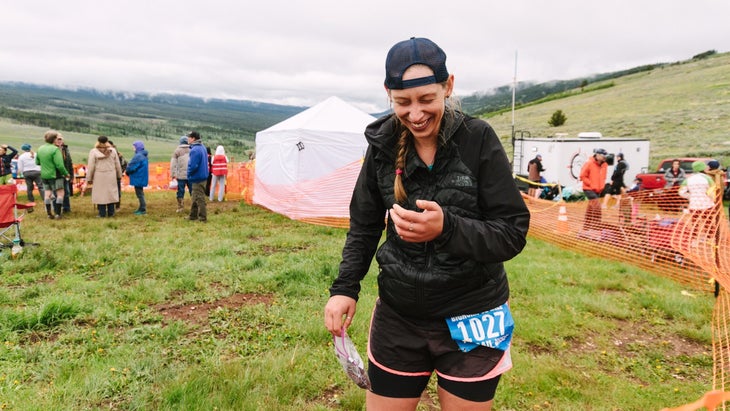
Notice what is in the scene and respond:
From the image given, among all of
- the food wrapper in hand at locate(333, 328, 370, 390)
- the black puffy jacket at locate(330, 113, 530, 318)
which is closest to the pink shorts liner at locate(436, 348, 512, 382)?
the black puffy jacket at locate(330, 113, 530, 318)

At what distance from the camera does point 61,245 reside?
775 cm

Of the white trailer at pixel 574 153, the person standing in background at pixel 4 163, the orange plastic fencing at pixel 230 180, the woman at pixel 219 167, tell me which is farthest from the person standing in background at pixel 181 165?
the white trailer at pixel 574 153

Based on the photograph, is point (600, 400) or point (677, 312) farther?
point (677, 312)

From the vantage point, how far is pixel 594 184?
1037 cm

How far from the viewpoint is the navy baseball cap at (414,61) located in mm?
1629

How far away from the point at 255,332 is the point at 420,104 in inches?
143

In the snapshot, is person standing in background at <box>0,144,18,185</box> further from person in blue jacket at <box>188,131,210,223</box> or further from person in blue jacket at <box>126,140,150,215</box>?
person in blue jacket at <box>188,131,210,223</box>

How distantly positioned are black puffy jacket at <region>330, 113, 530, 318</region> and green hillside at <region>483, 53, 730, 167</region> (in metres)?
28.8

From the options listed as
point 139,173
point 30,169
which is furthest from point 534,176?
point 30,169

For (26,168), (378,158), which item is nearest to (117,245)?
(26,168)

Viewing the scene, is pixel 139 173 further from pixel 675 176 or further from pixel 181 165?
pixel 675 176

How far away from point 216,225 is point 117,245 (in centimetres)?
267

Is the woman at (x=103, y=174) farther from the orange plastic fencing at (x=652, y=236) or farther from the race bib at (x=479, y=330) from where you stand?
the race bib at (x=479, y=330)

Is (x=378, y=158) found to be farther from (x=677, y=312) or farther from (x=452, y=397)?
(x=677, y=312)
